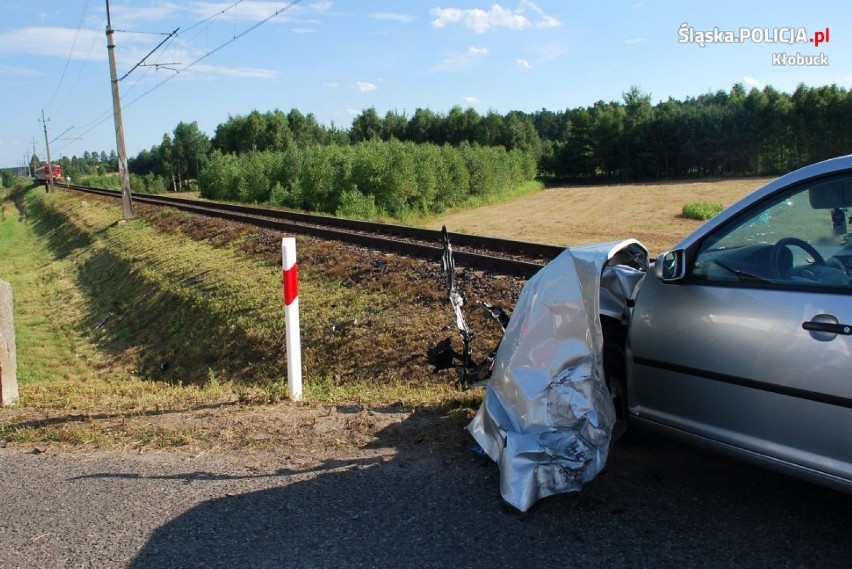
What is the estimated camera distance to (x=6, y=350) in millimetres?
6016

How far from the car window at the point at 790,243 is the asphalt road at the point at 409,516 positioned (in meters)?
1.11

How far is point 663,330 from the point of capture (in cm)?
351

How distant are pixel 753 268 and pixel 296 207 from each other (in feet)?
117

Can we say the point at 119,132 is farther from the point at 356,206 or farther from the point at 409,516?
the point at 409,516

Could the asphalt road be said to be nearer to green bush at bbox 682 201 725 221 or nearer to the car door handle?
the car door handle

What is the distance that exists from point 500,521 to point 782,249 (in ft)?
6.10

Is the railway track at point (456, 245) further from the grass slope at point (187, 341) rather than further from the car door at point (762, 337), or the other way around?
the car door at point (762, 337)

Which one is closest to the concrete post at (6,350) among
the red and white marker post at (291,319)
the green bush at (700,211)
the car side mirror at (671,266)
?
the red and white marker post at (291,319)

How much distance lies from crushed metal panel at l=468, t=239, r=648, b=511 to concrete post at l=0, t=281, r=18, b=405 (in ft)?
14.7

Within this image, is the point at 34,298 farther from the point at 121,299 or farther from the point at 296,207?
the point at 296,207

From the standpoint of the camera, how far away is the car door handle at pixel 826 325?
8.84ft

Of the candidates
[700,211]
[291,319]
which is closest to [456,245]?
[291,319]

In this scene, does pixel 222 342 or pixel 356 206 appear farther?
pixel 356 206

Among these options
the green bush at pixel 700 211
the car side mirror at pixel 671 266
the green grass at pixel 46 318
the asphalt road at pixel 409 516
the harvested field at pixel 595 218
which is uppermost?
the car side mirror at pixel 671 266
